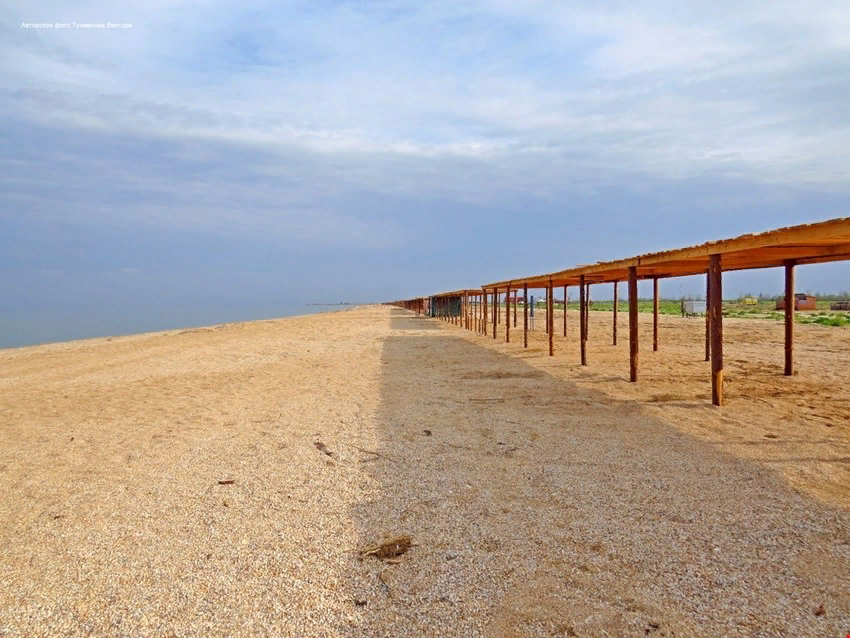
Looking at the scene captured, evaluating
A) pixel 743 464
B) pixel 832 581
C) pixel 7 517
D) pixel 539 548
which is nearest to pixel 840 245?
pixel 743 464

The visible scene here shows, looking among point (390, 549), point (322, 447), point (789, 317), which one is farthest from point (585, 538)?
point (789, 317)

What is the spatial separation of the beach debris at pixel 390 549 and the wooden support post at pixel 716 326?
5.56 m

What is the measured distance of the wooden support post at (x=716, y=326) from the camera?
24.6ft

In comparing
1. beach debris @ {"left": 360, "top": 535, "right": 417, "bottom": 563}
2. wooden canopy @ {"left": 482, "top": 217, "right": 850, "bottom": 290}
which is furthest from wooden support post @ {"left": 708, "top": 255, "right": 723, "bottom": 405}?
beach debris @ {"left": 360, "top": 535, "right": 417, "bottom": 563}

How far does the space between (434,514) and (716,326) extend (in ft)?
18.2

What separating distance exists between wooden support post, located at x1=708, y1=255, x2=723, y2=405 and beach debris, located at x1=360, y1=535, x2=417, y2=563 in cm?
556

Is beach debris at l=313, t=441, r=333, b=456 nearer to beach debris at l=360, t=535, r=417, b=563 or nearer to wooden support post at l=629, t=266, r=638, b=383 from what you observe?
beach debris at l=360, t=535, r=417, b=563

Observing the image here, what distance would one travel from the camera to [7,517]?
4.33 meters

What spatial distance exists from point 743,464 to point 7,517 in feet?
20.4

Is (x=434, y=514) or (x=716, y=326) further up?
(x=716, y=326)

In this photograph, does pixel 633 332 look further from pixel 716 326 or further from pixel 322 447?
pixel 322 447

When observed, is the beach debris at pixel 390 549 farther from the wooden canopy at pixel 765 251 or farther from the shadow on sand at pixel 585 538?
the wooden canopy at pixel 765 251

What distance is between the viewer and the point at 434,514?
4094mm

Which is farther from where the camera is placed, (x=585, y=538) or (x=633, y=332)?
(x=633, y=332)
